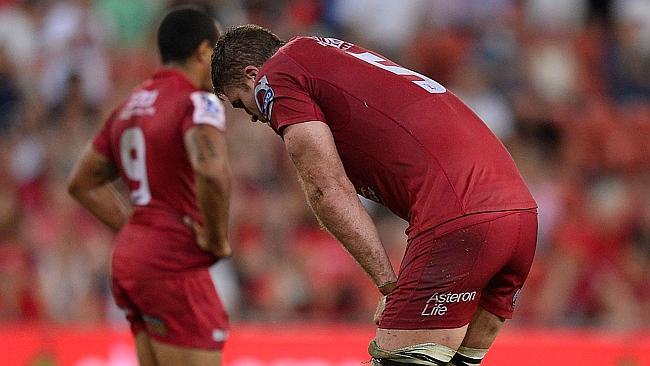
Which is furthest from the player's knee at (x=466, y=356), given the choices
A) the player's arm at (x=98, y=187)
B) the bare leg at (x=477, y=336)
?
the player's arm at (x=98, y=187)

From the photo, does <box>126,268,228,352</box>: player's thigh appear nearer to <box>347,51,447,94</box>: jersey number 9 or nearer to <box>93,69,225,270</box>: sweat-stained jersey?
<box>93,69,225,270</box>: sweat-stained jersey

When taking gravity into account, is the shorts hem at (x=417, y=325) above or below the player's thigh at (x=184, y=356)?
above

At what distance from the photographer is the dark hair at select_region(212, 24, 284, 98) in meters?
5.26

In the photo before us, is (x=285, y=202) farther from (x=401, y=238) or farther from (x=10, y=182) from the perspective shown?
(x=10, y=182)

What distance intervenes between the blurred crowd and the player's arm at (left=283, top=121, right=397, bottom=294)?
19.4ft

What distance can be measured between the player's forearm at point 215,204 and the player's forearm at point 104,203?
0.85 meters

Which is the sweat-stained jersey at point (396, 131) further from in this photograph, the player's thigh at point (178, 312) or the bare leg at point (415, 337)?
the player's thigh at point (178, 312)

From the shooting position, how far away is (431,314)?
496cm

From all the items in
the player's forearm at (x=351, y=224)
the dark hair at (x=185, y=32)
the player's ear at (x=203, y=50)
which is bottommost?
the player's forearm at (x=351, y=224)

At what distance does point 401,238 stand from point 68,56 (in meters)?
4.11

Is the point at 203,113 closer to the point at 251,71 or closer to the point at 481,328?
the point at 251,71

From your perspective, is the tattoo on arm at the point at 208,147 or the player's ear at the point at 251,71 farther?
the tattoo on arm at the point at 208,147

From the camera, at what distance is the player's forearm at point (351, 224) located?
495 cm

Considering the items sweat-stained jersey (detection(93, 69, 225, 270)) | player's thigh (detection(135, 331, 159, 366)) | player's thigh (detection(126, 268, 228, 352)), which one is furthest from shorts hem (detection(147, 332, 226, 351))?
sweat-stained jersey (detection(93, 69, 225, 270))
